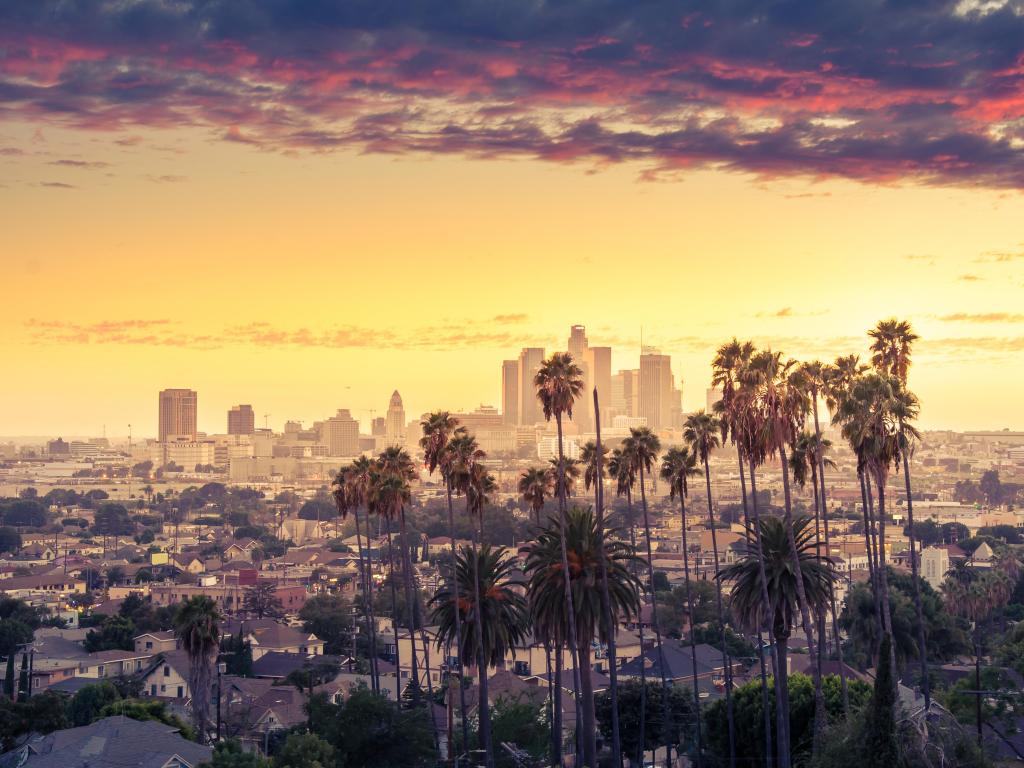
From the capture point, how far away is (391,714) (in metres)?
58.6

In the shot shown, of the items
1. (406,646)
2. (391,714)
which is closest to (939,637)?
(406,646)

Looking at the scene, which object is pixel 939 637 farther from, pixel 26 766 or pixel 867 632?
pixel 26 766

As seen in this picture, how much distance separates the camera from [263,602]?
142875 mm

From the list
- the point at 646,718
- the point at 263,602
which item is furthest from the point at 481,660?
the point at 263,602

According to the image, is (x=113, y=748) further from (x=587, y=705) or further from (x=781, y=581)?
(x=781, y=581)

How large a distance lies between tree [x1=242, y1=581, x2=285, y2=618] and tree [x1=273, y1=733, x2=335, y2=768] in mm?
82240

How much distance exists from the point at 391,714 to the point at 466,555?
24.3 feet

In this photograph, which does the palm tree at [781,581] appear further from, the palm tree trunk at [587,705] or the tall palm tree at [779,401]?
the palm tree trunk at [587,705]

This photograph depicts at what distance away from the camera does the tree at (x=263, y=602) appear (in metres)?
138

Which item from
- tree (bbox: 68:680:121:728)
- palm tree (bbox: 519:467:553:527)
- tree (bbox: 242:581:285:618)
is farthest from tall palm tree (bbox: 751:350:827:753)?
tree (bbox: 242:581:285:618)

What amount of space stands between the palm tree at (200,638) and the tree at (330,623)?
4887 centimetres

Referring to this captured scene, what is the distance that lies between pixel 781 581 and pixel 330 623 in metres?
65.9

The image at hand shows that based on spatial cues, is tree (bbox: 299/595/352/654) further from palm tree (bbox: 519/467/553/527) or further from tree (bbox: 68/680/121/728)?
palm tree (bbox: 519/467/553/527)

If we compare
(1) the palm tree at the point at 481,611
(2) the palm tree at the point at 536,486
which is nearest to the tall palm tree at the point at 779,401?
(1) the palm tree at the point at 481,611
